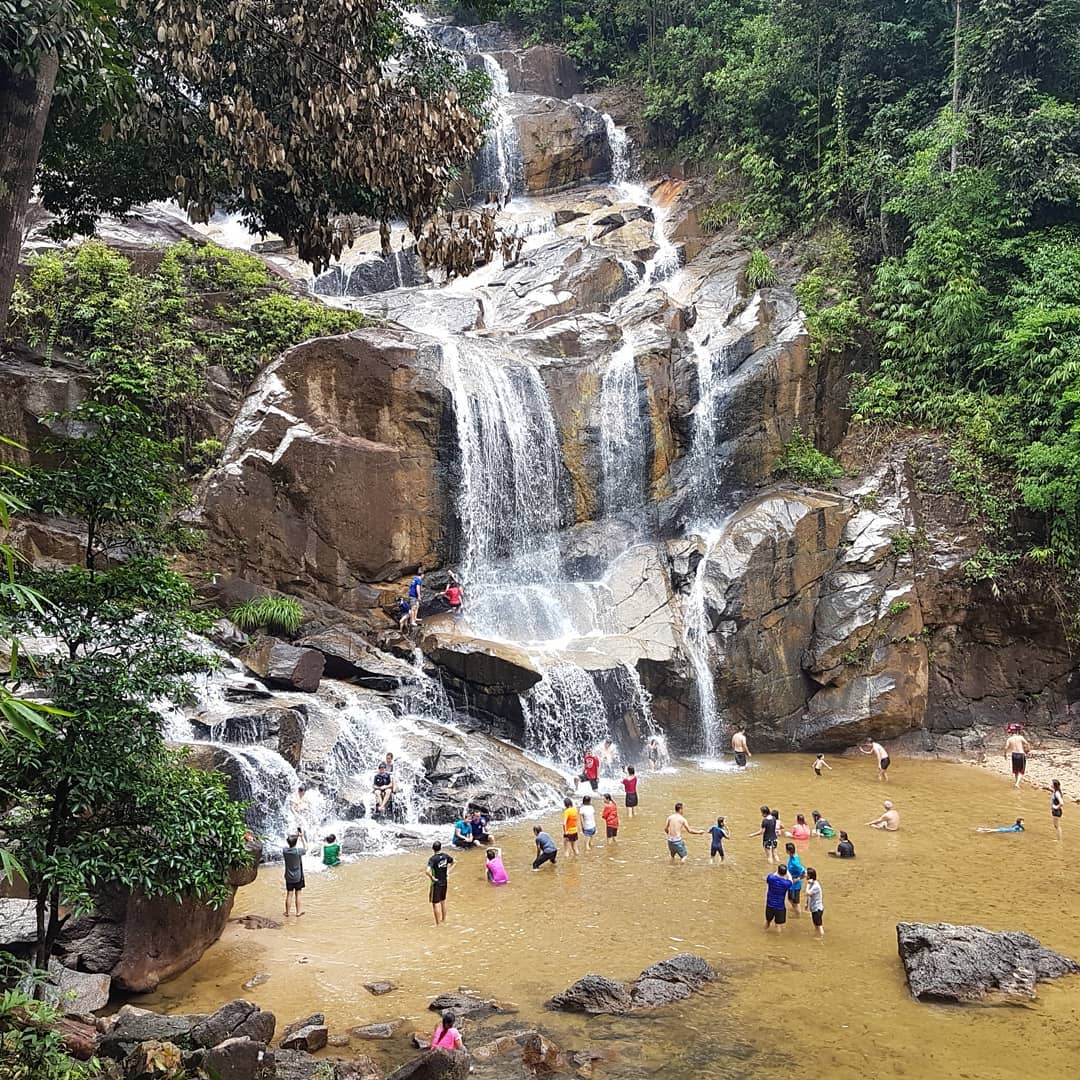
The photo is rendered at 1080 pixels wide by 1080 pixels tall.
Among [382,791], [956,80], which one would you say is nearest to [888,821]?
[382,791]

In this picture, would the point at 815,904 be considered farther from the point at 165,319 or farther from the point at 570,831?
the point at 165,319

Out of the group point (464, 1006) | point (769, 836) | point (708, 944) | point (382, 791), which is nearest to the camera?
point (464, 1006)

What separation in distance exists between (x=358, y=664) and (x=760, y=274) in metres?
17.3

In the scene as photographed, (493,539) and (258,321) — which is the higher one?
(258,321)

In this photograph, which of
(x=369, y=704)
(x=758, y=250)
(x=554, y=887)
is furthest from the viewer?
(x=758, y=250)

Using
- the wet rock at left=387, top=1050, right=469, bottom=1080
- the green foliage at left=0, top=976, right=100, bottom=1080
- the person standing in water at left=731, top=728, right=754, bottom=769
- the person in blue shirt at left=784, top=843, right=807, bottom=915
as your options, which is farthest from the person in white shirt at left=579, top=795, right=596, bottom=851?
the green foliage at left=0, top=976, right=100, bottom=1080

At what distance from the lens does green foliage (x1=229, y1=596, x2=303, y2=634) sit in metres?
19.1

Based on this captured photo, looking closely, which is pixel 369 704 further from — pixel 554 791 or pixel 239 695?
pixel 554 791

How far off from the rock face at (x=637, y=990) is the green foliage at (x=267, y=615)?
1183cm

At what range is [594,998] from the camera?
9305 mm

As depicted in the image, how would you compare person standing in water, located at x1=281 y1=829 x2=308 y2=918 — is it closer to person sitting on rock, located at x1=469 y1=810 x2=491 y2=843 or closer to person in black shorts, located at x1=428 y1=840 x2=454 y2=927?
person in black shorts, located at x1=428 y1=840 x2=454 y2=927

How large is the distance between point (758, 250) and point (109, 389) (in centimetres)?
2008

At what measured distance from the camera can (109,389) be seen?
65.0ft

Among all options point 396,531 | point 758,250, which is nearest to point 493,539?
point 396,531
